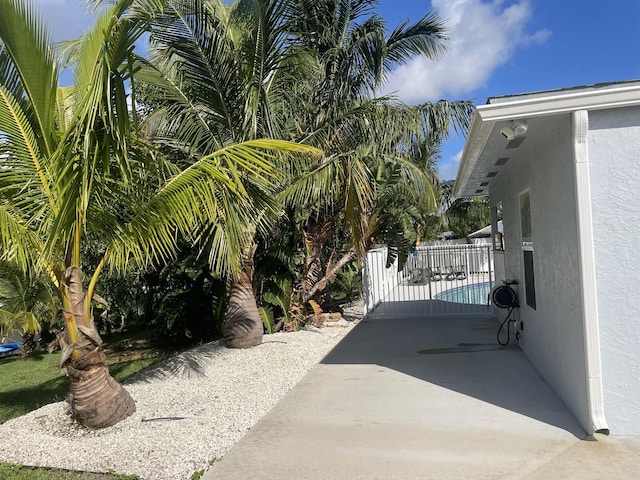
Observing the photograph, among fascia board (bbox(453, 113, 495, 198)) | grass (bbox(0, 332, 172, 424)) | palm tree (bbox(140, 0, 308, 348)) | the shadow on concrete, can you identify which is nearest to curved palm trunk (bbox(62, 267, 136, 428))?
grass (bbox(0, 332, 172, 424))

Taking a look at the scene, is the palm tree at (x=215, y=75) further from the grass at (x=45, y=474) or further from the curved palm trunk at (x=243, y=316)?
the grass at (x=45, y=474)

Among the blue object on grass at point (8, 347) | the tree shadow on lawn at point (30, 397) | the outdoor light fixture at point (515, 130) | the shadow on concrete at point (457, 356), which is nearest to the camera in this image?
the outdoor light fixture at point (515, 130)

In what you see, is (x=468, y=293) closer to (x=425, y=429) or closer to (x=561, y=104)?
(x=425, y=429)

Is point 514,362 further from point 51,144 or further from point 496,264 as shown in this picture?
point 51,144

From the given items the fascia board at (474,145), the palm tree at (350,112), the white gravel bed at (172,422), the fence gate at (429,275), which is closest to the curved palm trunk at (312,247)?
the palm tree at (350,112)

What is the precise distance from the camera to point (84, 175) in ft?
17.0

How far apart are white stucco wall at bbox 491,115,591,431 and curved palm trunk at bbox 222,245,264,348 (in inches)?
194

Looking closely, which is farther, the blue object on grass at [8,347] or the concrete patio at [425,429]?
the blue object on grass at [8,347]

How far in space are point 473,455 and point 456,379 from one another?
2.76 metres

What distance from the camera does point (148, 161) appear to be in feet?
21.2

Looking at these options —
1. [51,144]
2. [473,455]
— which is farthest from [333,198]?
[473,455]

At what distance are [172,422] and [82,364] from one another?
3.90 ft

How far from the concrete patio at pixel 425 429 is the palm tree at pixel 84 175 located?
7.19 ft

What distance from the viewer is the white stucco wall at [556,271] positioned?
205 inches
